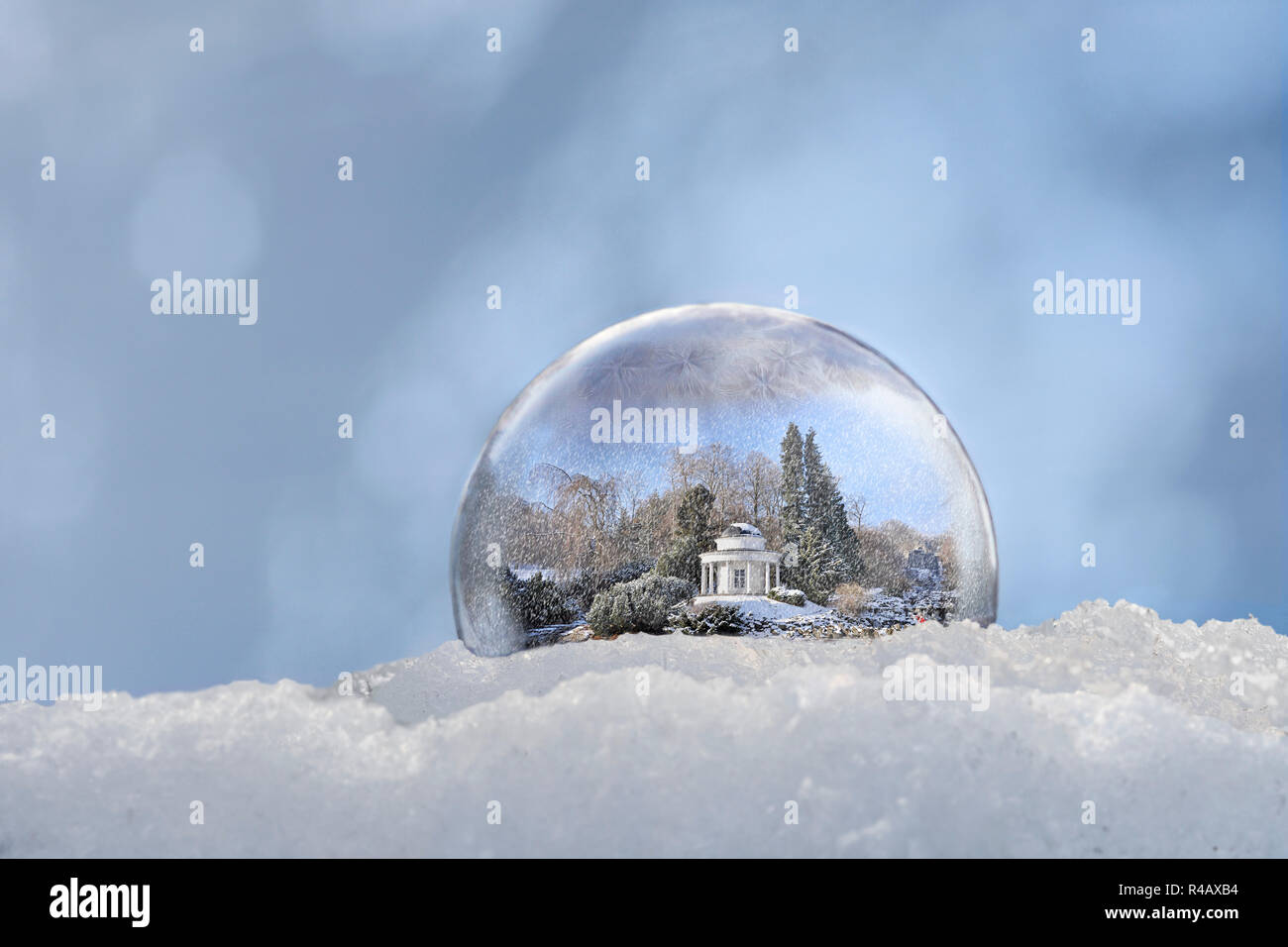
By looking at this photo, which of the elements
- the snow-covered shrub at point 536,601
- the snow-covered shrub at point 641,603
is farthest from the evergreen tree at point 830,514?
the snow-covered shrub at point 536,601

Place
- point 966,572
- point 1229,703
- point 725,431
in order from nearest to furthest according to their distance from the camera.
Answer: point 1229,703, point 725,431, point 966,572

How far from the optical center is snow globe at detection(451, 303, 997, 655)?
584cm

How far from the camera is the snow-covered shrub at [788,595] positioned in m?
5.81

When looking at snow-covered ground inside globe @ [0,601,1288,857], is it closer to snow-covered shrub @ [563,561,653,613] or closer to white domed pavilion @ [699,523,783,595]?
white domed pavilion @ [699,523,783,595]

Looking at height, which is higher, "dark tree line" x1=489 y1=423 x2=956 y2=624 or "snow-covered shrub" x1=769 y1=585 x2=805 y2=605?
"dark tree line" x1=489 y1=423 x2=956 y2=624

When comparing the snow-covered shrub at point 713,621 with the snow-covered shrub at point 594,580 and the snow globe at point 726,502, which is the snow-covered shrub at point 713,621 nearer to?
the snow globe at point 726,502

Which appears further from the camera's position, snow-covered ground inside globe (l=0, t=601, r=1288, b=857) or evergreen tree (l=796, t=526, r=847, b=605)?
evergreen tree (l=796, t=526, r=847, b=605)

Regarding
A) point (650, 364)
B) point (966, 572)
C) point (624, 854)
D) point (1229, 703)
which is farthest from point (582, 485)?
point (1229, 703)

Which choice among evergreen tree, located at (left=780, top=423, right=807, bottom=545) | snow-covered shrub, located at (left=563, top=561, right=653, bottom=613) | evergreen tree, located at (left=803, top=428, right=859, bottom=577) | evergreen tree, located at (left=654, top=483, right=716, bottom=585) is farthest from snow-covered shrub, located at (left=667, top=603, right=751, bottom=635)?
evergreen tree, located at (left=803, top=428, right=859, bottom=577)

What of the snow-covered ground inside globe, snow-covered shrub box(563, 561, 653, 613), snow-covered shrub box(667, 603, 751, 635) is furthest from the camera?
snow-covered shrub box(563, 561, 653, 613)

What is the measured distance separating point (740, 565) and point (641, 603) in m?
0.52
